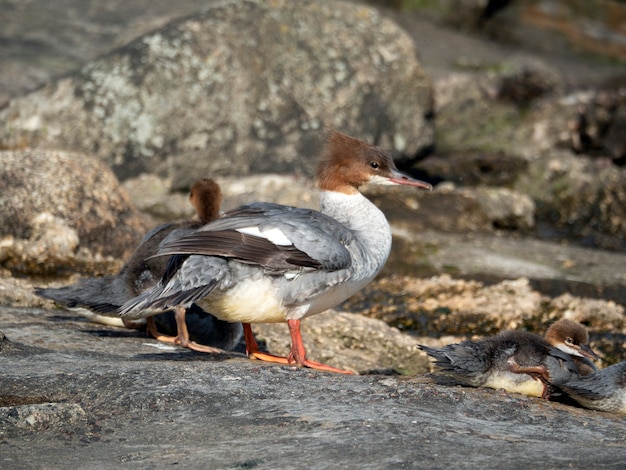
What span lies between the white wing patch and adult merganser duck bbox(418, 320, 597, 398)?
926mm

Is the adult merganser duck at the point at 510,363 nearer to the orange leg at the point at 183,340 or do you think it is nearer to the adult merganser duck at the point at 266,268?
the adult merganser duck at the point at 266,268

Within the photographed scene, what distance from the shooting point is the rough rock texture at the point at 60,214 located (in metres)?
7.34

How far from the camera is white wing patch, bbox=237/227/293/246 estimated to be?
525 cm

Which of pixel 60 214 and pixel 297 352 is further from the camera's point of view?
pixel 60 214

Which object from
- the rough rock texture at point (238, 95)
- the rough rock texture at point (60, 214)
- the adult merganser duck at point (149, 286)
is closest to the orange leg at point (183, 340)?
the adult merganser duck at point (149, 286)

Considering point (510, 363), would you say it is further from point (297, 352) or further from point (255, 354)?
point (255, 354)

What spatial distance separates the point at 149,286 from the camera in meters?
5.91

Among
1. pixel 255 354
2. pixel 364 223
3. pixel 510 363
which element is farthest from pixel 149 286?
pixel 510 363

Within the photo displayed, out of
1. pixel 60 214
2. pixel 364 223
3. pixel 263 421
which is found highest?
pixel 364 223

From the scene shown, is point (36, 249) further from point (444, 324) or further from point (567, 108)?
point (567, 108)

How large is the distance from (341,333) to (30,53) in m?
7.91

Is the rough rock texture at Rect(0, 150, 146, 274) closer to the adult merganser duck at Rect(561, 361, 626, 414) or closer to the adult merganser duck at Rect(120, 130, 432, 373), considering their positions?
the adult merganser duck at Rect(120, 130, 432, 373)

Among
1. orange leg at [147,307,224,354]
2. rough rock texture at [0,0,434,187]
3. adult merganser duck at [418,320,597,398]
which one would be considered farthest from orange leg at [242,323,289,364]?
rough rock texture at [0,0,434,187]

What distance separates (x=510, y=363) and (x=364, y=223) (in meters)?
1.34
